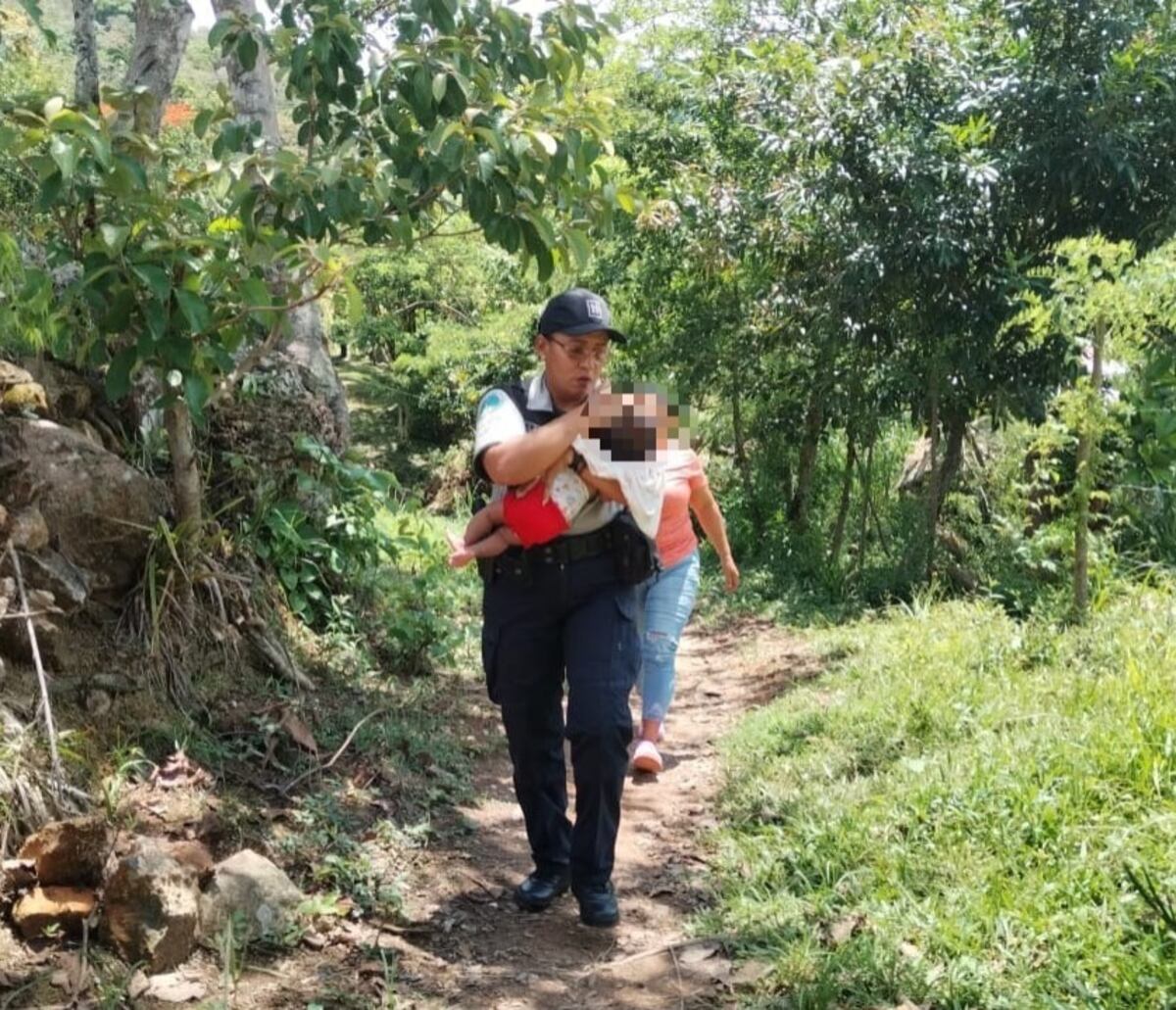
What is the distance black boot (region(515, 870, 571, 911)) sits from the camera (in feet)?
11.7

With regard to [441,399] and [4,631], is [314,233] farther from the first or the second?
[441,399]

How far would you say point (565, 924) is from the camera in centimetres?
352

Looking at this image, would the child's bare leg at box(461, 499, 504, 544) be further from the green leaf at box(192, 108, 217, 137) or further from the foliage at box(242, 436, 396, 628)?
the foliage at box(242, 436, 396, 628)

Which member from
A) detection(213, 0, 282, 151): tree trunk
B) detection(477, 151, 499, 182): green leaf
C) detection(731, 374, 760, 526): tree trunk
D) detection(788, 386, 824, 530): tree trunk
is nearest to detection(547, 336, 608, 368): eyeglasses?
detection(477, 151, 499, 182): green leaf

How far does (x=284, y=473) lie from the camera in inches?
214

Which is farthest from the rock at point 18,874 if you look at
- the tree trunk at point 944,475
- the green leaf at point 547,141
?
the tree trunk at point 944,475

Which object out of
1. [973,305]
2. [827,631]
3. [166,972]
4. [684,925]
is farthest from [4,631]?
[973,305]

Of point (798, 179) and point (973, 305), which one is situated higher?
point (798, 179)

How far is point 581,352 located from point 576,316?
11 centimetres

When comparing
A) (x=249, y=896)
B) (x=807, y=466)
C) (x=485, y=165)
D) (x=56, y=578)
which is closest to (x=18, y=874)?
(x=249, y=896)

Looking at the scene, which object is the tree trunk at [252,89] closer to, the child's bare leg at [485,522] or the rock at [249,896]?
the child's bare leg at [485,522]

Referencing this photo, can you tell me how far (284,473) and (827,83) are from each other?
4.28 metres

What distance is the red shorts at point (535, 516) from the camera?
320 centimetres

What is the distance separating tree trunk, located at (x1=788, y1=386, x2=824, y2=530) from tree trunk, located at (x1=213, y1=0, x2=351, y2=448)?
14.8ft
